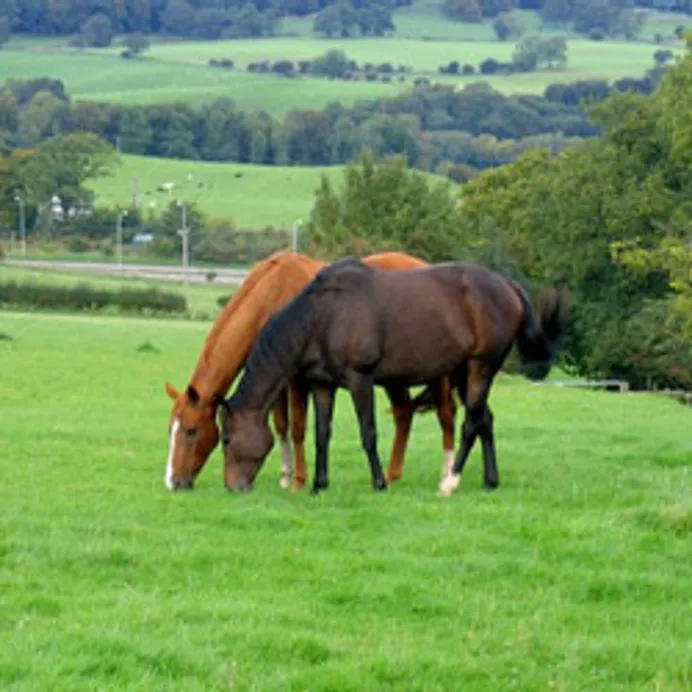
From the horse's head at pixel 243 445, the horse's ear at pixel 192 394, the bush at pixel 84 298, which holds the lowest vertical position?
the bush at pixel 84 298

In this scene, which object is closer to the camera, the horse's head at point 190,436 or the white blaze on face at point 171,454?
the white blaze on face at point 171,454

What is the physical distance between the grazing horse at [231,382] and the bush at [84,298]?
52.3 m

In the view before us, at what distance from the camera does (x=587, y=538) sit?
12.1m

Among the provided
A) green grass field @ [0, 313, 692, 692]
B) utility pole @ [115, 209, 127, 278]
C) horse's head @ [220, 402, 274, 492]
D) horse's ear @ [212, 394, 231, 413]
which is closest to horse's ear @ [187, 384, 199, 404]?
horse's ear @ [212, 394, 231, 413]

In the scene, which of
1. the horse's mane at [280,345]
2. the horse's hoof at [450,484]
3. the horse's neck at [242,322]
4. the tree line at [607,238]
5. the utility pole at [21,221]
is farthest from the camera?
the utility pole at [21,221]

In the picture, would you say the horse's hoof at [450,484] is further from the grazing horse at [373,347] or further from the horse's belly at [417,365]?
the horse's belly at [417,365]

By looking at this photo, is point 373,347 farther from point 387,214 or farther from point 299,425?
point 387,214

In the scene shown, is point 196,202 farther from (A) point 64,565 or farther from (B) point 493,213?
(A) point 64,565

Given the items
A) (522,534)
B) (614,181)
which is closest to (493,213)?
(614,181)

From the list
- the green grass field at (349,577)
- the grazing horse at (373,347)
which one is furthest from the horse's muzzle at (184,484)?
the grazing horse at (373,347)

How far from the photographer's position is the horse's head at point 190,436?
49.7 ft

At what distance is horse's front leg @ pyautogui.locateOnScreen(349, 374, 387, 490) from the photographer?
48.2 ft

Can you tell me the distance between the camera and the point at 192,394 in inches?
600

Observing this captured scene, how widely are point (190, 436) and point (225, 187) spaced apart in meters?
138
